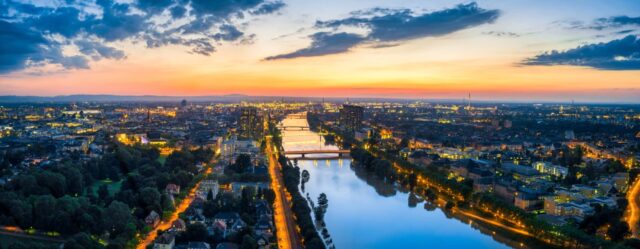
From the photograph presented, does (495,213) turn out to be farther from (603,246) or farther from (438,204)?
(603,246)

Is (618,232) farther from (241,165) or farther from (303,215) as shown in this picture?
(241,165)

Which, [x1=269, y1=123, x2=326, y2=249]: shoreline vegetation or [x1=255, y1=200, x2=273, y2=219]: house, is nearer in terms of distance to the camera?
[x1=269, y1=123, x2=326, y2=249]: shoreline vegetation

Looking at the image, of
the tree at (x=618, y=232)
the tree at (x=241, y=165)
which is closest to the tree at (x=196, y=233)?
the tree at (x=241, y=165)

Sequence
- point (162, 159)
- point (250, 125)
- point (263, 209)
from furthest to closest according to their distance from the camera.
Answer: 1. point (250, 125)
2. point (162, 159)
3. point (263, 209)

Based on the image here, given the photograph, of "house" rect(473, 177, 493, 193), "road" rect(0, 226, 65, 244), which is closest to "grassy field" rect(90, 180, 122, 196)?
"road" rect(0, 226, 65, 244)

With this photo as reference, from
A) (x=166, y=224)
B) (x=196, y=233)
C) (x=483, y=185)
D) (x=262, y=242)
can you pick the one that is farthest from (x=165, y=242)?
(x=483, y=185)

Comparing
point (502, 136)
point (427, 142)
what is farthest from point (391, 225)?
point (502, 136)

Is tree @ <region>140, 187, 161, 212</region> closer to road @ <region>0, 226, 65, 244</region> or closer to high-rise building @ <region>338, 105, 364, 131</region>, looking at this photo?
road @ <region>0, 226, 65, 244</region>

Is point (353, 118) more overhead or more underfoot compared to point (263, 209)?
more overhead
